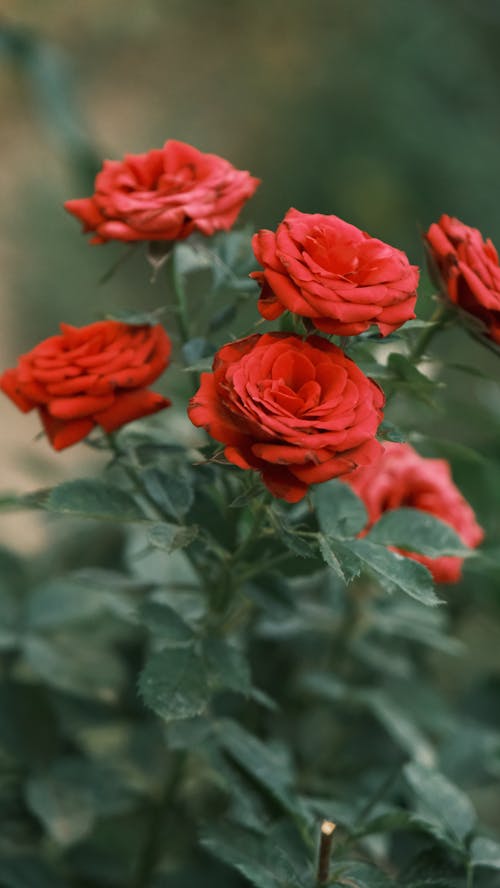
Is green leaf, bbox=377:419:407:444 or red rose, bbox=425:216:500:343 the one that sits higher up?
red rose, bbox=425:216:500:343

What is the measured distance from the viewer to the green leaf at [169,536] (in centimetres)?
60

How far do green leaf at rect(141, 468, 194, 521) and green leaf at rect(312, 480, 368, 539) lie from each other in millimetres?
92

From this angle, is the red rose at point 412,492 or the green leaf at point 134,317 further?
the red rose at point 412,492

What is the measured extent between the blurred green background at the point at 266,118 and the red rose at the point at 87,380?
1.40 metres

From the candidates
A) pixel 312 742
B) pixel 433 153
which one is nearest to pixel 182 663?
pixel 312 742

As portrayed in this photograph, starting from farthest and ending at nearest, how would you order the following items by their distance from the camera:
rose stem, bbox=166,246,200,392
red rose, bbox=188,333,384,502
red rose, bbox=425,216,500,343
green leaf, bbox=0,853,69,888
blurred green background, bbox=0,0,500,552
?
blurred green background, bbox=0,0,500,552, green leaf, bbox=0,853,69,888, rose stem, bbox=166,246,200,392, red rose, bbox=425,216,500,343, red rose, bbox=188,333,384,502

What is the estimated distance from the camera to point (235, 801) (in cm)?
77

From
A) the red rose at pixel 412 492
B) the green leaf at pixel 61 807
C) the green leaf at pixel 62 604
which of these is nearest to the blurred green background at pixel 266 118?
the green leaf at pixel 62 604

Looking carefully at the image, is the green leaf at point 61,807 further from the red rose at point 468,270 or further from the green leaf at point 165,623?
the red rose at point 468,270

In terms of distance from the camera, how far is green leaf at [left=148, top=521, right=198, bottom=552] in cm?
60

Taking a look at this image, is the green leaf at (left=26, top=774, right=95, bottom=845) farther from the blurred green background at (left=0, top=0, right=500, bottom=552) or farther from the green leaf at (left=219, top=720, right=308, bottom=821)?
the blurred green background at (left=0, top=0, right=500, bottom=552)

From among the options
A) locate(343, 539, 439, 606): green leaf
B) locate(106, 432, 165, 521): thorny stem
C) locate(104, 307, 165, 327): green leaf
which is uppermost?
locate(104, 307, 165, 327): green leaf

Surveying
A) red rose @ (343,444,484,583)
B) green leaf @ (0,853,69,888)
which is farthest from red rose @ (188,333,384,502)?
green leaf @ (0,853,69,888)

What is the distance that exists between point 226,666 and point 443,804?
0.64ft
